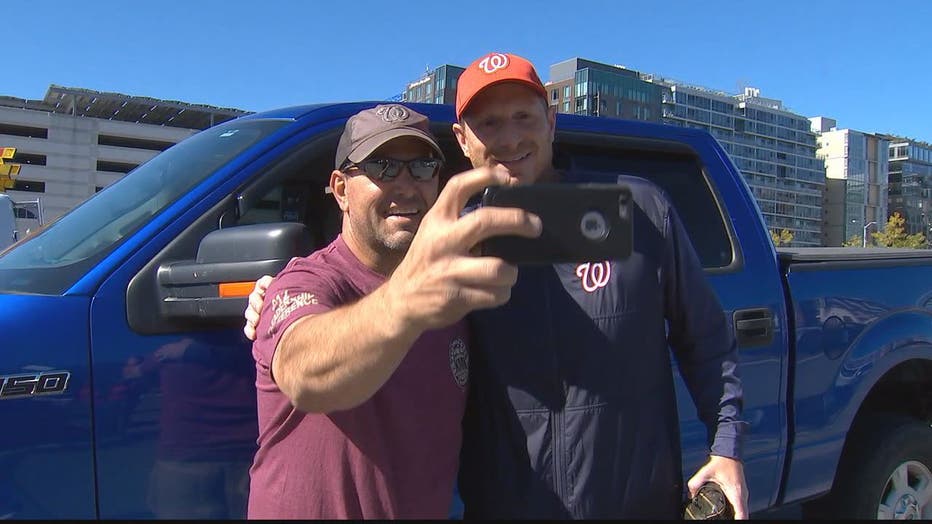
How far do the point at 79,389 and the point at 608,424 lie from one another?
1292 millimetres

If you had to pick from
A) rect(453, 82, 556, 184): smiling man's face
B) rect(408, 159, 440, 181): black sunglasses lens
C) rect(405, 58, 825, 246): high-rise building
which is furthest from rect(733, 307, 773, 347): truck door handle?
rect(405, 58, 825, 246): high-rise building

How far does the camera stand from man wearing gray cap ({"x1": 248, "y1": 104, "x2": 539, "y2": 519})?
3.93 feet

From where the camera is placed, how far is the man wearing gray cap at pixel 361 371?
3.93ft

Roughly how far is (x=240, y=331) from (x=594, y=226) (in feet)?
4.00

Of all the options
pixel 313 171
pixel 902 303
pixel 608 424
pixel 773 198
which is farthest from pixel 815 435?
pixel 773 198

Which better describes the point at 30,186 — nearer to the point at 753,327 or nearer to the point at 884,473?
the point at 753,327

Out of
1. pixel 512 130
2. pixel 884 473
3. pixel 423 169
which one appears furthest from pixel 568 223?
pixel 884 473

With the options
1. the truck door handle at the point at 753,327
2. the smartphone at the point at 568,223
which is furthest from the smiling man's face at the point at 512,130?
the truck door handle at the point at 753,327

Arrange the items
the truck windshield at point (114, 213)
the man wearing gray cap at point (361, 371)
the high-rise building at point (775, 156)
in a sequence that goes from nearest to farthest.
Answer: the man wearing gray cap at point (361, 371)
the truck windshield at point (114, 213)
the high-rise building at point (775, 156)

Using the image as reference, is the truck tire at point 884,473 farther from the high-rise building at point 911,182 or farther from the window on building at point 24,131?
the high-rise building at point 911,182

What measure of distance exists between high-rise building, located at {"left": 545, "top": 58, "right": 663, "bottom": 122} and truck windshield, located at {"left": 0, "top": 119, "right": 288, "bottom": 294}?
51.4 meters

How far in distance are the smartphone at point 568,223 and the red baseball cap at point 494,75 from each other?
2.50 ft

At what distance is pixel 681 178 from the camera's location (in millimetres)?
3287

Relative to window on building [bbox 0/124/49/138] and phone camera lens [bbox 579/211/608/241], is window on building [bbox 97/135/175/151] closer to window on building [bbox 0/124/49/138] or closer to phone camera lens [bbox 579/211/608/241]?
window on building [bbox 0/124/49/138]
